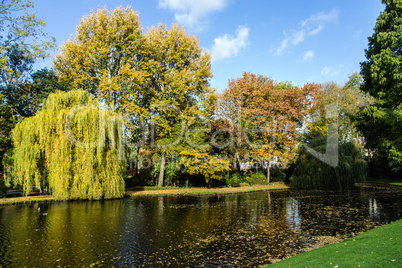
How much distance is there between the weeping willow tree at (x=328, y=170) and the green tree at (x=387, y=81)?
251 inches

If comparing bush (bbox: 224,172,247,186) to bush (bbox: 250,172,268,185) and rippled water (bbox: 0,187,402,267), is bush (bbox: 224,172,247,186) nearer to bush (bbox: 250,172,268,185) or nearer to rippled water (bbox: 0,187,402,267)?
bush (bbox: 250,172,268,185)

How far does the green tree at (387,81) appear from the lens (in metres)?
20.0

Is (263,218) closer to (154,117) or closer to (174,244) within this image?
(174,244)

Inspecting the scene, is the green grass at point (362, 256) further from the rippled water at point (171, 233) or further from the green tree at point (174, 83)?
the green tree at point (174, 83)

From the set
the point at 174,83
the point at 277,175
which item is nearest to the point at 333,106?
the point at 277,175

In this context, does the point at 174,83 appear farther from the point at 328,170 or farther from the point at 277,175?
the point at 277,175

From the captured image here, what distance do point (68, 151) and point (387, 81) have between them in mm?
24156

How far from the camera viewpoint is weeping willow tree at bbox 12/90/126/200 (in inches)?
755

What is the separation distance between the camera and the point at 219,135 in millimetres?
35031

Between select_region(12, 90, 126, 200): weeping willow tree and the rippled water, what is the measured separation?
2541mm

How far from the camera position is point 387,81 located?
20.7 meters

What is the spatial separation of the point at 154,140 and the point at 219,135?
827 cm

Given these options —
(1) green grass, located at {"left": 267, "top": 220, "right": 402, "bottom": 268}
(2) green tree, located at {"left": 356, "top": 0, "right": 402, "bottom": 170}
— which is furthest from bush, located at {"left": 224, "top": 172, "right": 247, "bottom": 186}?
(1) green grass, located at {"left": 267, "top": 220, "right": 402, "bottom": 268}

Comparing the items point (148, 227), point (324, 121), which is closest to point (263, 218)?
point (148, 227)
